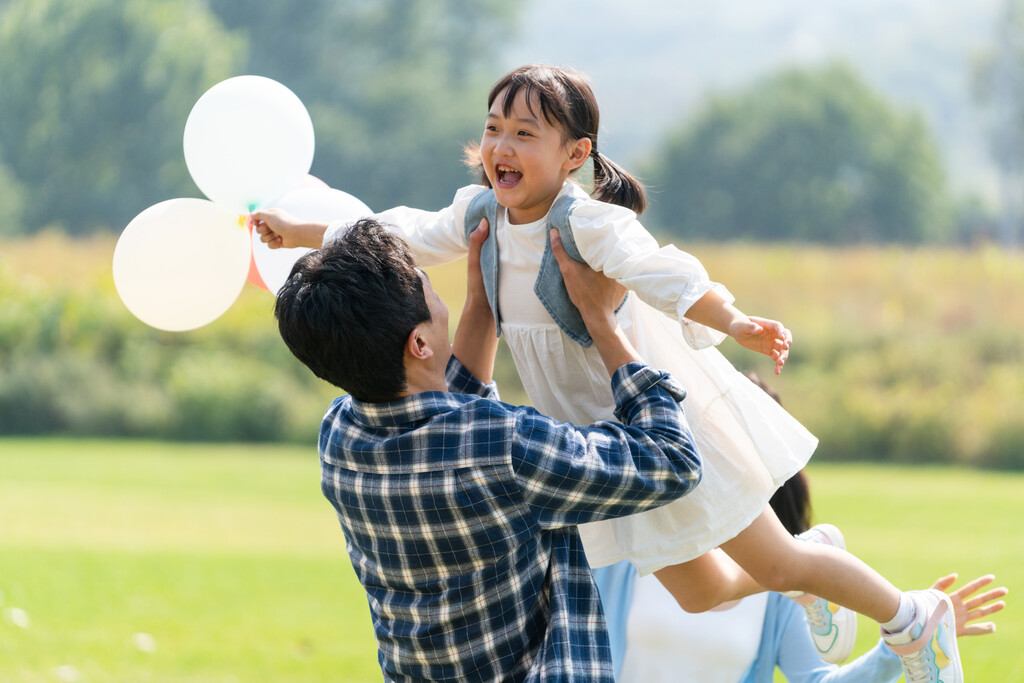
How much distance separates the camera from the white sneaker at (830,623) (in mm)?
2332

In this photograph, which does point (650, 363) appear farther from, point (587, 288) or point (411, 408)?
point (411, 408)

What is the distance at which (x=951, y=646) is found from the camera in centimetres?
221

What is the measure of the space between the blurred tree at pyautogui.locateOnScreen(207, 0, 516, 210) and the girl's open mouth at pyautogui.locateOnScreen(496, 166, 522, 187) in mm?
15473

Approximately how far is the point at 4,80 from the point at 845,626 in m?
14.6

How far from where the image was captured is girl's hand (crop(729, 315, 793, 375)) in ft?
5.55

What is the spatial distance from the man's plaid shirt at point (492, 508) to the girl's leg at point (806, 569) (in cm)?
41

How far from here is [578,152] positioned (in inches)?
80.7

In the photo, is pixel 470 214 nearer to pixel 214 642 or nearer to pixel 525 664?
pixel 525 664

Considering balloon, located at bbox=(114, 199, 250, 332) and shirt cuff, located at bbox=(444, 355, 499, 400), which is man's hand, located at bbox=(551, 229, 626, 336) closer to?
shirt cuff, located at bbox=(444, 355, 499, 400)

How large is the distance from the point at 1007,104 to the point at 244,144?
1987cm

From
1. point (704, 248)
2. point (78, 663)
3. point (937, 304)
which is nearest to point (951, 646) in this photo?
point (78, 663)

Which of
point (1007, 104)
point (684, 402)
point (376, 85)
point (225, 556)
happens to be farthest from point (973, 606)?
point (1007, 104)

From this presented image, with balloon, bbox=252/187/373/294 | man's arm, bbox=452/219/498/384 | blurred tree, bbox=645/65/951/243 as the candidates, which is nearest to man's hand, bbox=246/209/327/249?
balloon, bbox=252/187/373/294

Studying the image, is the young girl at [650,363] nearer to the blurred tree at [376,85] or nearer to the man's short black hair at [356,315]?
the man's short black hair at [356,315]
